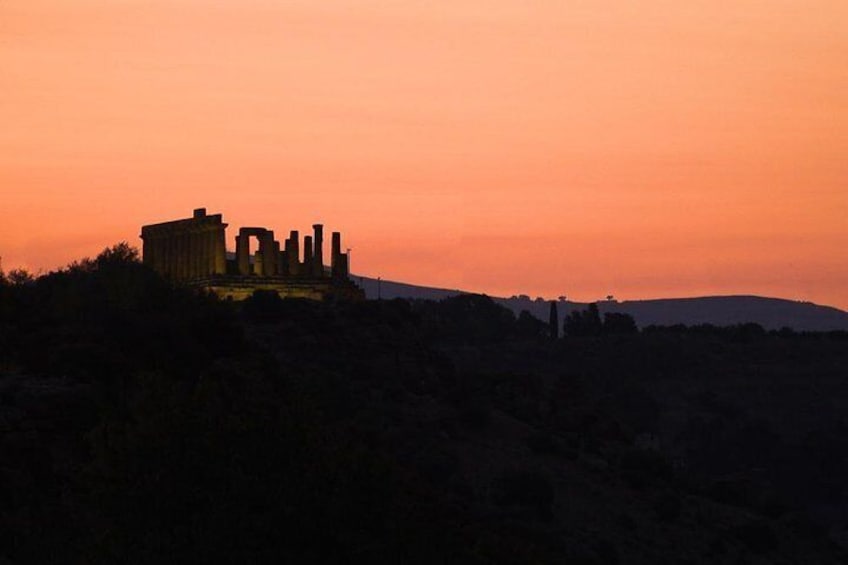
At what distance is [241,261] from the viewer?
139m

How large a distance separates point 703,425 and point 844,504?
1952cm

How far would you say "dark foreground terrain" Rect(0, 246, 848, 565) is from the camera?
5394 centimetres

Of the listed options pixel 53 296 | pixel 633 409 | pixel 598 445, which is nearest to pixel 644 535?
pixel 598 445

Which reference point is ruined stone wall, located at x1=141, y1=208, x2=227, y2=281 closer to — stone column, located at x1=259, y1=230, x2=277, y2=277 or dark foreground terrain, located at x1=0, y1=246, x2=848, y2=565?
stone column, located at x1=259, y1=230, x2=277, y2=277

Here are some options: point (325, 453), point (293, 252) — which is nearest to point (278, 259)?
point (293, 252)

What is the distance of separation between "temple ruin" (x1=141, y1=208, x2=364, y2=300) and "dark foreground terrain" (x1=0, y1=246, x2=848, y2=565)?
423 cm

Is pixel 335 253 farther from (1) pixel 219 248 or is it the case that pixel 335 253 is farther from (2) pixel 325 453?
(2) pixel 325 453

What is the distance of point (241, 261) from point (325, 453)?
83739 millimetres

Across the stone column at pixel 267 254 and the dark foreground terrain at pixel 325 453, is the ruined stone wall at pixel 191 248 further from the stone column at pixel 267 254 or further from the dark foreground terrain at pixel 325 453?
the dark foreground terrain at pixel 325 453

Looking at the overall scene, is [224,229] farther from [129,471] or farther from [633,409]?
[129,471]

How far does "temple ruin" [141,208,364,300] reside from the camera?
13550cm

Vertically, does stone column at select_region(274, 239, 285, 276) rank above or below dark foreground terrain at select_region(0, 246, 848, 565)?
above

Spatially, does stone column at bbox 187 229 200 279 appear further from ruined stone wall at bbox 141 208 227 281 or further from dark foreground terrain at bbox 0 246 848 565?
dark foreground terrain at bbox 0 246 848 565

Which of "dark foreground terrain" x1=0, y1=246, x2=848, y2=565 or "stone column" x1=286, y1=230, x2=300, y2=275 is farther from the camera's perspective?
"stone column" x1=286, y1=230, x2=300, y2=275
